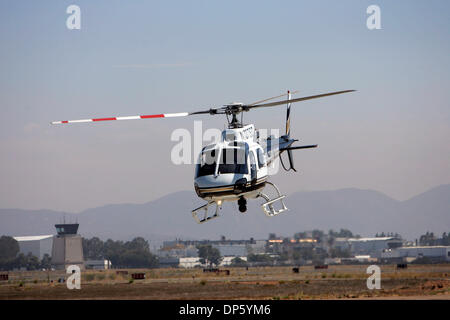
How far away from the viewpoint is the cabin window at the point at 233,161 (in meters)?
41.5

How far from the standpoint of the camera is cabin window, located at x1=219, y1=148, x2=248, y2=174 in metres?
41.5

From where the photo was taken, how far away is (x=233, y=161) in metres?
41.8

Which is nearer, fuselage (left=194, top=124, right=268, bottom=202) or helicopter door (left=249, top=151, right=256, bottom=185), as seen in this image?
fuselage (left=194, top=124, right=268, bottom=202)

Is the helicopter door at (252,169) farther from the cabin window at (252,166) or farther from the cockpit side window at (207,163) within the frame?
the cockpit side window at (207,163)

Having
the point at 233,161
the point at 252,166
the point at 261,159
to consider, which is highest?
the point at 261,159

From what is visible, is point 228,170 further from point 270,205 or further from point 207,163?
point 270,205

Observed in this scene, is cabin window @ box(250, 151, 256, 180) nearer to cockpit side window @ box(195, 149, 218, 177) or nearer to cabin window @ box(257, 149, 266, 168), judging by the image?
cabin window @ box(257, 149, 266, 168)

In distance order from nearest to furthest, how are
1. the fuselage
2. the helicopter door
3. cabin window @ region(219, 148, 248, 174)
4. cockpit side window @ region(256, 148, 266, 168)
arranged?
the fuselage → cabin window @ region(219, 148, 248, 174) → the helicopter door → cockpit side window @ region(256, 148, 266, 168)

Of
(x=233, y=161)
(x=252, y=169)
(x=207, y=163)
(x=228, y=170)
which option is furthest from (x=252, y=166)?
(x=207, y=163)
